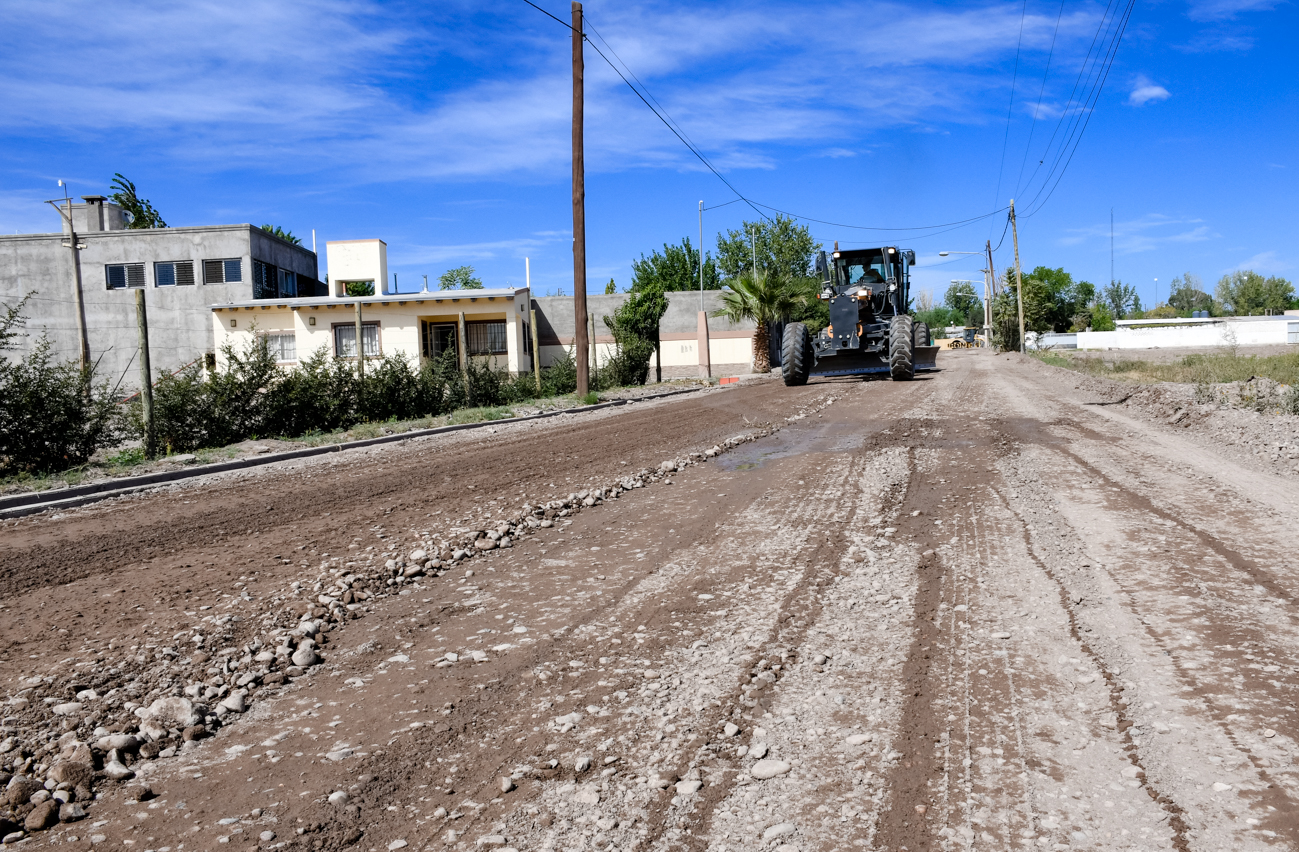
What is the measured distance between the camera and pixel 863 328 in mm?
23719

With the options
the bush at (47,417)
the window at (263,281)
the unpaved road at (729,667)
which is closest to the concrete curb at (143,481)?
the unpaved road at (729,667)

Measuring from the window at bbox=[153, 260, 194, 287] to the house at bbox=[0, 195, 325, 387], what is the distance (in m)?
0.04

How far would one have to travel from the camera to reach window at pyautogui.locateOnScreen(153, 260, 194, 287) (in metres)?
36.6

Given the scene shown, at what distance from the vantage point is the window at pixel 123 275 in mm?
36656

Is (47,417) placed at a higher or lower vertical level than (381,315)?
lower

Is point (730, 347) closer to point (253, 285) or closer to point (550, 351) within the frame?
point (550, 351)

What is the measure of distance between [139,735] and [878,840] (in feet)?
9.90

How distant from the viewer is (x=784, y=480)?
873 centimetres

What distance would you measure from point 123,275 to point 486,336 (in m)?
16.6

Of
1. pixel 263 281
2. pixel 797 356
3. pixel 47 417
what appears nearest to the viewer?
pixel 47 417

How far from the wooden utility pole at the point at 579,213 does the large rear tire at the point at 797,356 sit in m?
5.57

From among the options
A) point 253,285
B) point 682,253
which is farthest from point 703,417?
point 682,253

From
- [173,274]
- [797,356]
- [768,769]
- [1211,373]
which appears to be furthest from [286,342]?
[768,769]

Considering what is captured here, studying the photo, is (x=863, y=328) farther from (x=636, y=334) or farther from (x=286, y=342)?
(x=286, y=342)
